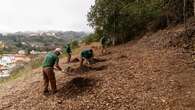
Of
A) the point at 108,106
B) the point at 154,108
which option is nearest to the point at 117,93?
the point at 108,106

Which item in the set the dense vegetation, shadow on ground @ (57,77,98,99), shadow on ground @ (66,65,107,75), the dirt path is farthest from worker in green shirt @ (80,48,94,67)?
the dense vegetation

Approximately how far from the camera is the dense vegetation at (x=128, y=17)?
31.9m

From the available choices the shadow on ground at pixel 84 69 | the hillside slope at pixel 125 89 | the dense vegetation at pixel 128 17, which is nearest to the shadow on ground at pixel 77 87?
the hillside slope at pixel 125 89

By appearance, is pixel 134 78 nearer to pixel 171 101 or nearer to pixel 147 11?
pixel 171 101

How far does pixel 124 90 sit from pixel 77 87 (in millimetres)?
1834

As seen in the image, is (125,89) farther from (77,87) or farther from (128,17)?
(128,17)

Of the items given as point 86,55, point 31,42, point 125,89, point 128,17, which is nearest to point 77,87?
point 125,89

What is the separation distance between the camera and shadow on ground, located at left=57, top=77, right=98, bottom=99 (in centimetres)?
1435

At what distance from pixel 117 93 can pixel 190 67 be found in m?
3.65

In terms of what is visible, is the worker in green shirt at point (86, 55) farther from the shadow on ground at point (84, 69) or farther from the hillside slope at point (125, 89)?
the hillside slope at point (125, 89)

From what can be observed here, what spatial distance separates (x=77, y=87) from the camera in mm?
14930

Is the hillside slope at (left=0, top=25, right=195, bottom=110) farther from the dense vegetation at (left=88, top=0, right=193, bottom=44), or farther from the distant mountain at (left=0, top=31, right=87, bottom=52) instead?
the distant mountain at (left=0, top=31, right=87, bottom=52)

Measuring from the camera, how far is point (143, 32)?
33.1 meters

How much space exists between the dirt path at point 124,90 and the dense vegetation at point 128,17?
528 inches
